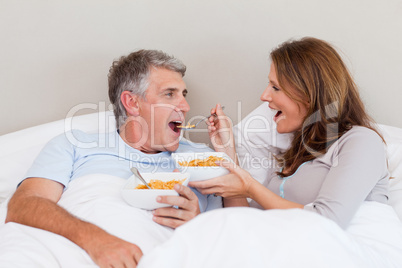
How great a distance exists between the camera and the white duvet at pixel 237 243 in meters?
0.88

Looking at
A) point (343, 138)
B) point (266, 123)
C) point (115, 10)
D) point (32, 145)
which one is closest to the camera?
point (343, 138)

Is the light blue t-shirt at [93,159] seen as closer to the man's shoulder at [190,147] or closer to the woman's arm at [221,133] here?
the man's shoulder at [190,147]

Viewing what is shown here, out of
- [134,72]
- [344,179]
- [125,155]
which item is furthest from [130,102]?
[344,179]

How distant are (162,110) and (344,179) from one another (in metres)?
0.80

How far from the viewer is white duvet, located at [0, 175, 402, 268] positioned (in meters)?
0.88

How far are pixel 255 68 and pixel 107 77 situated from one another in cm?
75

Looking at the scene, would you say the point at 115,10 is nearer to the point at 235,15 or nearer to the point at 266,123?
the point at 235,15

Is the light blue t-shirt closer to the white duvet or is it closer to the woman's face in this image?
the white duvet

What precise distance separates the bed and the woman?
0.13m

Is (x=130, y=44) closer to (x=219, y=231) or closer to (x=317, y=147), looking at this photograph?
(x=317, y=147)

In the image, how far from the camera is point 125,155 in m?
1.62

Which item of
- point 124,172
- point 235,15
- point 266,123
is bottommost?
point 124,172

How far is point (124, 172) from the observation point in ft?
5.07

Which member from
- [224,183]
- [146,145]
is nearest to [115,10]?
[146,145]
